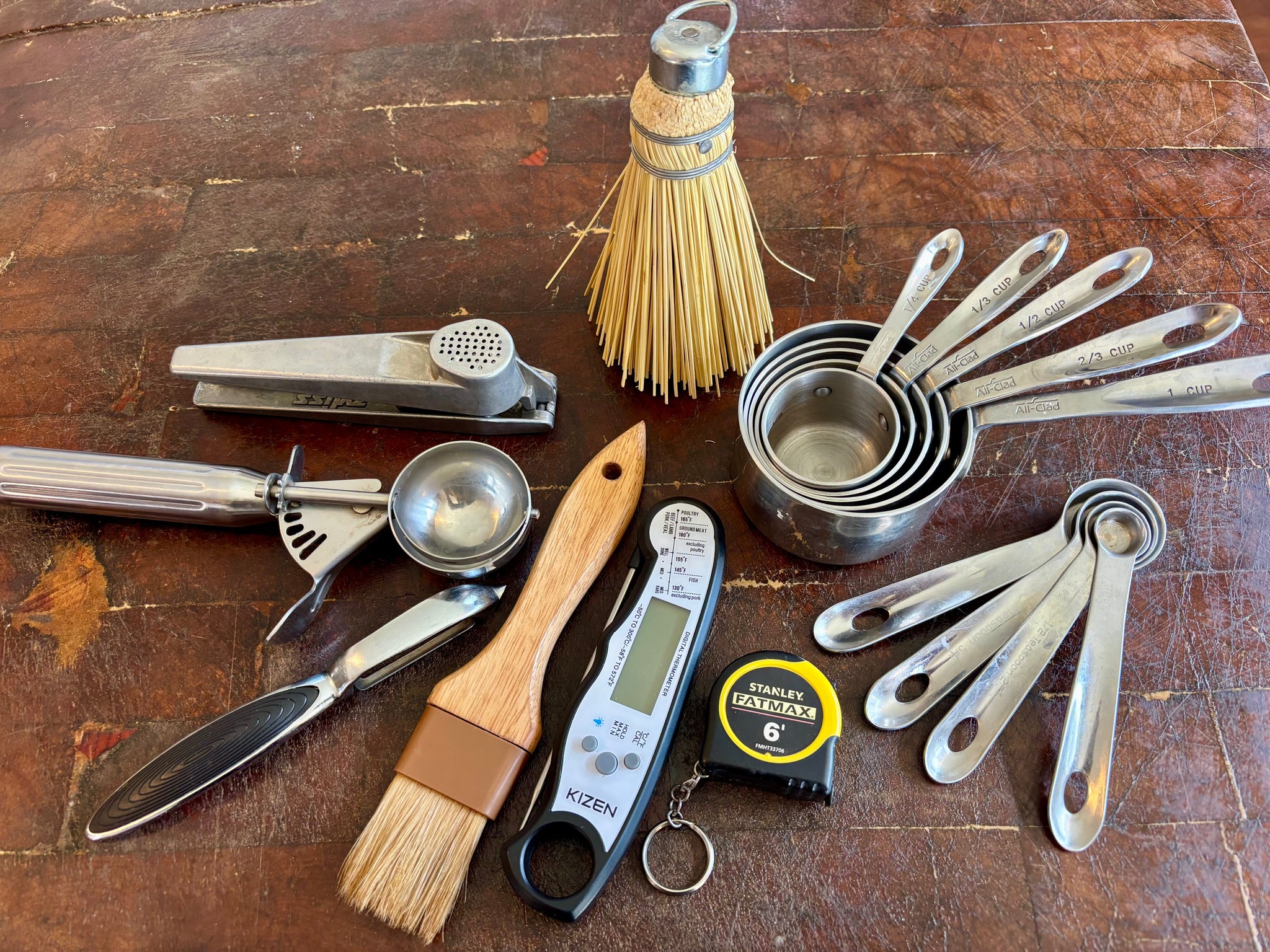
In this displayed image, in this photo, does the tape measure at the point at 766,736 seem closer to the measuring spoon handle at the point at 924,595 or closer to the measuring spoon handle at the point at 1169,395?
the measuring spoon handle at the point at 924,595

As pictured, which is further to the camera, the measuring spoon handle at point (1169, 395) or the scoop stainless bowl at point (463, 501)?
the scoop stainless bowl at point (463, 501)

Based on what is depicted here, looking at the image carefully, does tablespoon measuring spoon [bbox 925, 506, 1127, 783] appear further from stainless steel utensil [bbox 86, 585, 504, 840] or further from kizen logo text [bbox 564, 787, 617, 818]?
stainless steel utensil [bbox 86, 585, 504, 840]

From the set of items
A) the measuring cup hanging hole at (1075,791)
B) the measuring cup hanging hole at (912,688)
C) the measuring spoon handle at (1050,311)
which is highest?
the measuring spoon handle at (1050,311)

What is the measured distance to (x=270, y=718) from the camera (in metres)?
0.68

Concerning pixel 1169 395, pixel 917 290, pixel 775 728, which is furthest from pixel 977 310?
pixel 775 728

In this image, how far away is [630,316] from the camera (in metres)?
0.79

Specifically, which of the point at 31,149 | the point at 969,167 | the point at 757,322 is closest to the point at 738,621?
the point at 757,322

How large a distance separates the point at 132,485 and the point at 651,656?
489 mm

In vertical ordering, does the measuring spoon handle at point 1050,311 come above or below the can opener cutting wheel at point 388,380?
above

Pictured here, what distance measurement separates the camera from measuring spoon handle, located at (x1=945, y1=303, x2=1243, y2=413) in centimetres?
65

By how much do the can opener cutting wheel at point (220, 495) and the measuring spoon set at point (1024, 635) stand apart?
17.0 inches

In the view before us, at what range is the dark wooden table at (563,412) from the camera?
2.19 ft

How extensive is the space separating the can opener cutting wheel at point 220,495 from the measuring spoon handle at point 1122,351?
1.78 ft

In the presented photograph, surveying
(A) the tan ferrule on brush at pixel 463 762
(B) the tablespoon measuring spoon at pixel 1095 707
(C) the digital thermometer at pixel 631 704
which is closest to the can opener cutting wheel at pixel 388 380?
(C) the digital thermometer at pixel 631 704
